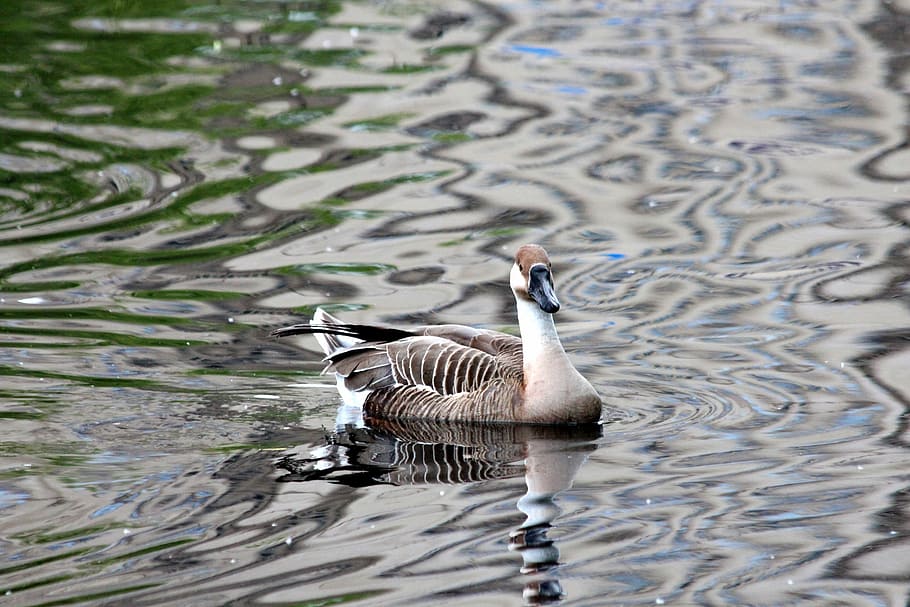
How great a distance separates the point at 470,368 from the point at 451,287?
2577 millimetres

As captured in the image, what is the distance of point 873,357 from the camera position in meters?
11.2

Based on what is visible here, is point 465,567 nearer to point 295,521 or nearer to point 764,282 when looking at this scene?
point 295,521

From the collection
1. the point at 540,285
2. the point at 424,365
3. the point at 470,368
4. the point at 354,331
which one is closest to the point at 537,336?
the point at 540,285

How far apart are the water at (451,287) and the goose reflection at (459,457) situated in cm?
4

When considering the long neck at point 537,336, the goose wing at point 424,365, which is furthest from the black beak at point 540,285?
the goose wing at point 424,365

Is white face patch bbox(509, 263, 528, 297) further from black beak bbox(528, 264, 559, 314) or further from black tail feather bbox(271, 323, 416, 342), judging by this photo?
black tail feather bbox(271, 323, 416, 342)

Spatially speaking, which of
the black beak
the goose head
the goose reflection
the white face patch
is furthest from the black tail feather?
the black beak

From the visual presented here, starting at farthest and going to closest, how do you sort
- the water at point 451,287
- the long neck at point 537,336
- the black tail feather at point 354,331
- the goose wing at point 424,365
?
the black tail feather at point 354,331, the goose wing at point 424,365, the long neck at point 537,336, the water at point 451,287

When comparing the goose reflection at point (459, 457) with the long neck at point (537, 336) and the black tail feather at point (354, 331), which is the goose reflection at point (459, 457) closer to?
the long neck at point (537, 336)

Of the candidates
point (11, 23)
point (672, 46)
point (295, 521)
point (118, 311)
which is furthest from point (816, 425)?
point (11, 23)

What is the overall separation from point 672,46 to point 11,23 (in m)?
9.62

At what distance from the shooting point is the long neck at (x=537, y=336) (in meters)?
10.5

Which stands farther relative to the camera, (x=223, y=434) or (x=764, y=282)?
(x=764, y=282)

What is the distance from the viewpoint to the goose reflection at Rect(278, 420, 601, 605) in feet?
30.3
